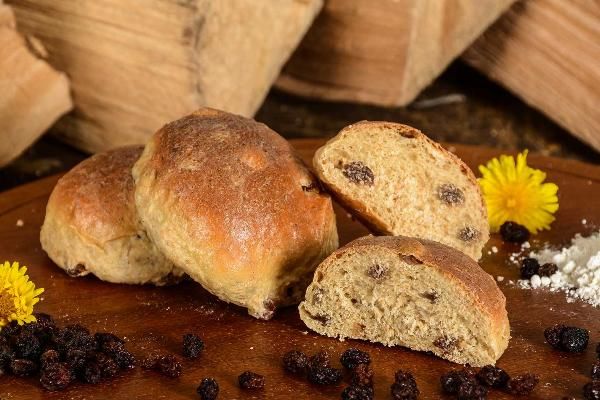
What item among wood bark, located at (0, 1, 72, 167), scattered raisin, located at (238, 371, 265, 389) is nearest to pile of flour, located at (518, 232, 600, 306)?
scattered raisin, located at (238, 371, 265, 389)

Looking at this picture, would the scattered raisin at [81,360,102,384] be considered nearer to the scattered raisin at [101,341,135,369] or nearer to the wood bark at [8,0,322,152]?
the scattered raisin at [101,341,135,369]

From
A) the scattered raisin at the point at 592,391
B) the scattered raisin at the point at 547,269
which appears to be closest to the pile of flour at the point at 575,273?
the scattered raisin at the point at 547,269

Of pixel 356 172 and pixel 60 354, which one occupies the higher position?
pixel 356 172

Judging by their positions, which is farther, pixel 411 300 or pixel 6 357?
pixel 411 300

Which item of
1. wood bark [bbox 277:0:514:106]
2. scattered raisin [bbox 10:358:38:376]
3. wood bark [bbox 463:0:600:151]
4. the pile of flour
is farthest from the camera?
wood bark [bbox 463:0:600:151]

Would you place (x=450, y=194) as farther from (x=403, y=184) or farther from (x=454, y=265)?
(x=454, y=265)

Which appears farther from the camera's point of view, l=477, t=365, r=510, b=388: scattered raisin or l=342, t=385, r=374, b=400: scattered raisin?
l=477, t=365, r=510, b=388: scattered raisin

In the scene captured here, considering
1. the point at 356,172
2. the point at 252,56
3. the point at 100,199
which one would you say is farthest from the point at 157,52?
the point at 356,172

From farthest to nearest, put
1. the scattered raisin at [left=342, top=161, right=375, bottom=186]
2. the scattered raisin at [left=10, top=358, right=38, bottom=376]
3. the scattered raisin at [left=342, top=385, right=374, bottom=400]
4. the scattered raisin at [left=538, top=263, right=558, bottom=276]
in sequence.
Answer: the scattered raisin at [left=538, top=263, right=558, bottom=276] → the scattered raisin at [left=342, top=161, right=375, bottom=186] → the scattered raisin at [left=10, top=358, right=38, bottom=376] → the scattered raisin at [left=342, top=385, right=374, bottom=400]
